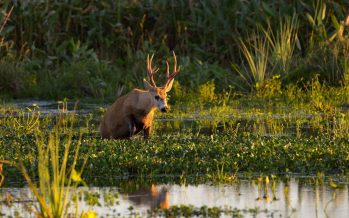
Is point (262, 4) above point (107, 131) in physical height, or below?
above

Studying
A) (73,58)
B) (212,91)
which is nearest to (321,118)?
(212,91)

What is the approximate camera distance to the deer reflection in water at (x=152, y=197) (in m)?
10.3

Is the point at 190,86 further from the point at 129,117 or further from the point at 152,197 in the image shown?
the point at 152,197

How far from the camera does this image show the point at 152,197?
1078cm

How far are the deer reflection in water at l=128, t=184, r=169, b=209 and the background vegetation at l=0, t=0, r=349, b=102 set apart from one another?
9554 millimetres

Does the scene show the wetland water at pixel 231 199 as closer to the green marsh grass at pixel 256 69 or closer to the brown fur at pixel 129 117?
the brown fur at pixel 129 117

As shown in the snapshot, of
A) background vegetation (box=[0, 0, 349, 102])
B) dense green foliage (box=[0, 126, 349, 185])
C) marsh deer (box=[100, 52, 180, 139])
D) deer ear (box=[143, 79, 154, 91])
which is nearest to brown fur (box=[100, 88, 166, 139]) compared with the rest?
marsh deer (box=[100, 52, 180, 139])

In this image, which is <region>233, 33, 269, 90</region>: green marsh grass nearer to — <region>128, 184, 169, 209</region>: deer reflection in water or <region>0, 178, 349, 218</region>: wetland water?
<region>0, 178, 349, 218</region>: wetland water

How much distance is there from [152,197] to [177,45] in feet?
48.0

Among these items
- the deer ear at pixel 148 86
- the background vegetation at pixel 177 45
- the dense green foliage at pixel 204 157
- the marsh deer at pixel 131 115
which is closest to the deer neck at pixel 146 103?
the marsh deer at pixel 131 115

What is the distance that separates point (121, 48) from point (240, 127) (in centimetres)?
872

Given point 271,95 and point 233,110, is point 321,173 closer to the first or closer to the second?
point 233,110

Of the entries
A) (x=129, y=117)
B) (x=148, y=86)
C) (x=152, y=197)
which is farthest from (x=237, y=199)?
(x=148, y=86)

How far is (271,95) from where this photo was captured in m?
21.0
